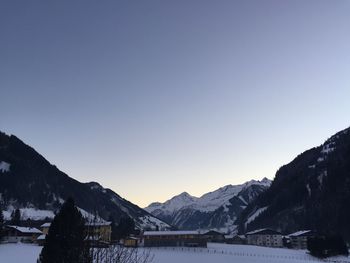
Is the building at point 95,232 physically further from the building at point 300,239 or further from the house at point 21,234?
the building at point 300,239

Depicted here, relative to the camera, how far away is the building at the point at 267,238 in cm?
16488

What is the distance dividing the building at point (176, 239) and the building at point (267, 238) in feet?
102

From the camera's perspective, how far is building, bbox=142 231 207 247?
6073 inches

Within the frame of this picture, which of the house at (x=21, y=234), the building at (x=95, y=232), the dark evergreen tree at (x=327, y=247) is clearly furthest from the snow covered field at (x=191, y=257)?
the building at (x=95, y=232)

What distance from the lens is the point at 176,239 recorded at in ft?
524

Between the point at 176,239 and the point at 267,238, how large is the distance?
42524mm

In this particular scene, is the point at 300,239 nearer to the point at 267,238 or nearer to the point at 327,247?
the point at 267,238

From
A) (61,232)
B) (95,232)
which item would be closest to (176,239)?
(61,232)

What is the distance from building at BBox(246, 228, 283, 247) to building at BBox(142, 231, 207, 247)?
31.1m

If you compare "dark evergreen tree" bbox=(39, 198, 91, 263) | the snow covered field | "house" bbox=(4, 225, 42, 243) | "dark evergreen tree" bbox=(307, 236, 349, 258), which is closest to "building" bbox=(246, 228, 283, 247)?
"dark evergreen tree" bbox=(307, 236, 349, 258)

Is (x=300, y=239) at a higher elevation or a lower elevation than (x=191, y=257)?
higher

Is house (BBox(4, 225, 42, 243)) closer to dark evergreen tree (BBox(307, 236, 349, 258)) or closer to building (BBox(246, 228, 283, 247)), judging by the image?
dark evergreen tree (BBox(307, 236, 349, 258))

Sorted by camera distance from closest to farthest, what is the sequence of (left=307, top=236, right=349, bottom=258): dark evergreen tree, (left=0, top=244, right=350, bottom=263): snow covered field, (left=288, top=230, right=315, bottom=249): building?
1. (left=0, top=244, right=350, bottom=263): snow covered field
2. (left=307, top=236, right=349, bottom=258): dark evergreen tree
3. (left=288, top=230, right=315, bottom=249): building

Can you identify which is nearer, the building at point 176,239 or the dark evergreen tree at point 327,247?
the dark evergreen tree at point 327,247
